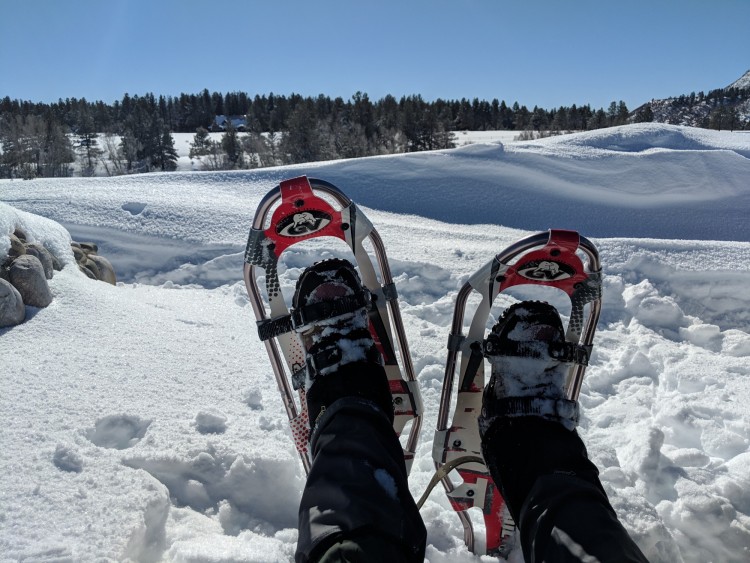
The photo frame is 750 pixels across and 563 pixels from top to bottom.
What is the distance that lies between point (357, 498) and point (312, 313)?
2.65 ft

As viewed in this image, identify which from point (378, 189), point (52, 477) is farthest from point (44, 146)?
point (52, 477)

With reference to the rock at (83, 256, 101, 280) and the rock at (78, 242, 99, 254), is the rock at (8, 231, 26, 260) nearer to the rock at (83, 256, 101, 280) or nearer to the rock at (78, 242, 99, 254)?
the rock at (83, 256, 101, 280)

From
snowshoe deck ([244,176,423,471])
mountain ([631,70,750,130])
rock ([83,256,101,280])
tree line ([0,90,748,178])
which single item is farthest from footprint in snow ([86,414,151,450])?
mountain ([631,70,750,130])

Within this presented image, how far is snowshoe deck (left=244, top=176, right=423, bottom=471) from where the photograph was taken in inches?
70.4

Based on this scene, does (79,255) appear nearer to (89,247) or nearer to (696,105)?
(89,247)

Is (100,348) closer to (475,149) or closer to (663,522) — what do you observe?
(663,522)

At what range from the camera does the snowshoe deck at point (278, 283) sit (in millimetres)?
1789

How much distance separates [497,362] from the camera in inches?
64.2

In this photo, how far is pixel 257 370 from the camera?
224 cm

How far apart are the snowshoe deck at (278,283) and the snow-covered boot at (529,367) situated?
1.10ft

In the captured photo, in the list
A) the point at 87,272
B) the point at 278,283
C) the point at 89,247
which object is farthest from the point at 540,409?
the point at 89,247

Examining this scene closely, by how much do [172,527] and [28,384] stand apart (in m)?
0.82

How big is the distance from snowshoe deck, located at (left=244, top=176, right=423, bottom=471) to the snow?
25 cm

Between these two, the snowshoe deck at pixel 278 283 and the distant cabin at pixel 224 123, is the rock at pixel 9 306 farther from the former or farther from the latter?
the distant cabin at pixel 224 123
